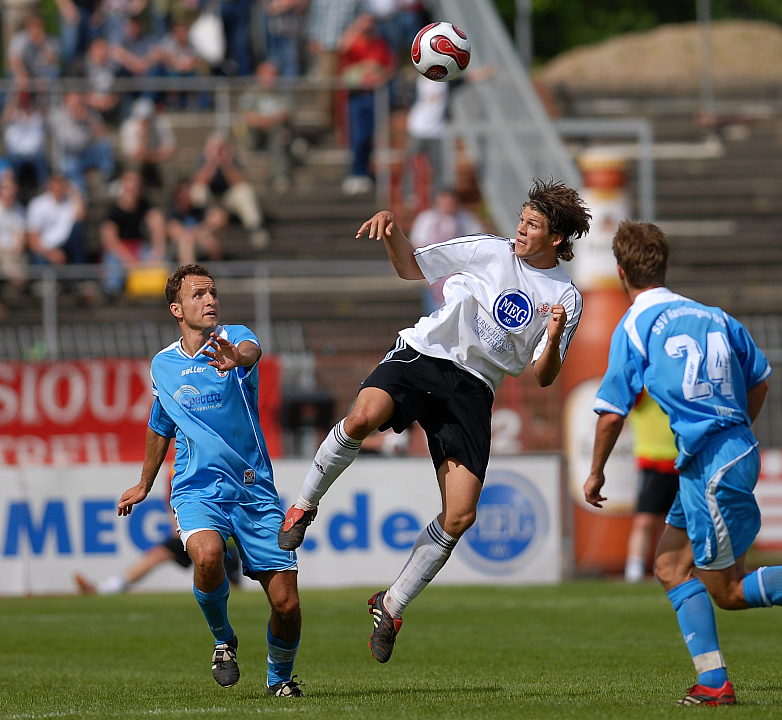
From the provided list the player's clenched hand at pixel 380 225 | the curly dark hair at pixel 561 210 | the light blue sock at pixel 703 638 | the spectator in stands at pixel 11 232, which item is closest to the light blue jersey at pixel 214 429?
the player's clenched hand at pixel 380 225

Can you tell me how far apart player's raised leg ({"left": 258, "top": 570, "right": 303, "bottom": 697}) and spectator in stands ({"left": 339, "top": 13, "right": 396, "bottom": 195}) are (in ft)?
53.0

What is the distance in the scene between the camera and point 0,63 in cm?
3338

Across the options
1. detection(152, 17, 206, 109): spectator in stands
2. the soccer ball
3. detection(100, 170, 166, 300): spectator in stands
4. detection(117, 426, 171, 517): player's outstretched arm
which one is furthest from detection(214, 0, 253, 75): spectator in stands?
detection(117, 426, 171, 517): player's outstretched arm

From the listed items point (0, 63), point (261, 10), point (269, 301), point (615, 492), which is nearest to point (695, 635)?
point (615, 492)

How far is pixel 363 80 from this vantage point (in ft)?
79.0

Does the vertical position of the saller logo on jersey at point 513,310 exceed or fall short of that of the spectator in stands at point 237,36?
it falls short

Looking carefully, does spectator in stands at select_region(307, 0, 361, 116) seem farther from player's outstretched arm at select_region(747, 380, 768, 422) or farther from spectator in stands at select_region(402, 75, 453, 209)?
player's outstretched arm at select_region(747, 380, 768, 422)

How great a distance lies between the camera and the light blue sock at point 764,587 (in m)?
7.42

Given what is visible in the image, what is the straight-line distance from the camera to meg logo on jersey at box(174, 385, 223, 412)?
8.30 m

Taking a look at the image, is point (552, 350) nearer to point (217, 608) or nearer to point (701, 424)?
point (701, 424)

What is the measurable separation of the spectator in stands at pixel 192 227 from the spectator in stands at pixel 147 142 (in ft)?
3.27

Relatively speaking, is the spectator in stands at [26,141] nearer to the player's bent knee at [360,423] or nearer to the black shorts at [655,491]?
the black shorts at [655,491]

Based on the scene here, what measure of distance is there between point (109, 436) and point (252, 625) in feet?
18.2

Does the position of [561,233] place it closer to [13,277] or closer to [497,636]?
[497,636]
